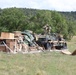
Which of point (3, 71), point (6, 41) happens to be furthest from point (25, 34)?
point (3, 71)

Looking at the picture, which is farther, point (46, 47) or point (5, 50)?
point (46, 47)

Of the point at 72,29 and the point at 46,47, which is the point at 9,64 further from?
the point at 72,29

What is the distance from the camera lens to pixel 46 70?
1468 cm

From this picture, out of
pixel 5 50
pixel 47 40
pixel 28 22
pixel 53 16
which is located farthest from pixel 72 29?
pixel 5 50

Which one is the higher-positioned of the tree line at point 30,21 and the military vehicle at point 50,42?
the tree line at point 30,21

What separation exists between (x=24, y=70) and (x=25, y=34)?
48.0 feet

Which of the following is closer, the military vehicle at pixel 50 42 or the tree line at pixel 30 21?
the military vehicle at pixel 50 42

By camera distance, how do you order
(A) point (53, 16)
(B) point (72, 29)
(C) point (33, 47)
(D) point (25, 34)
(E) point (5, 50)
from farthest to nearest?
1. (B) point (72, 29)
2. (A) point (53, 16)
3. (D) point (25, 34)
4. (C) point (33, 47)
5. (E) point (5, 50)

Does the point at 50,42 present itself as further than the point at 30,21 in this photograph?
No

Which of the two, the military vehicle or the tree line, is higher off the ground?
the tree line

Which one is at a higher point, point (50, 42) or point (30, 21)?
point (30, 21)

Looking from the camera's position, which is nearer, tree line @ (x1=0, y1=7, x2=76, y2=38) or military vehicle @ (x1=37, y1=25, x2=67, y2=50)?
military vehicle @ (x1=37, y1=25, x2=67, y2=50)

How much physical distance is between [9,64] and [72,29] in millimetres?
83904

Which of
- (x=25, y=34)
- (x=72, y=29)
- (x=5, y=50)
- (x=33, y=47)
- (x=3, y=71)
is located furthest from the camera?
(x=72, y=29)
